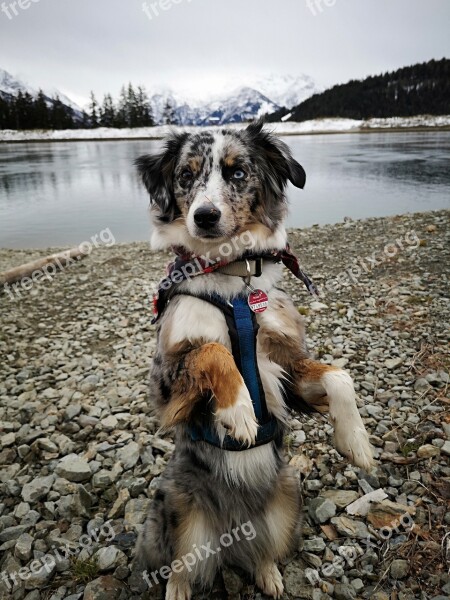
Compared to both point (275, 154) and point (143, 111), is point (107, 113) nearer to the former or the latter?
point (143, 111)

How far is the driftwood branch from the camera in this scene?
824cm

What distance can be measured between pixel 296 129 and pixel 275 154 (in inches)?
3671

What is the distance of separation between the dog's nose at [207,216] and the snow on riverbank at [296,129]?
64.6 meters

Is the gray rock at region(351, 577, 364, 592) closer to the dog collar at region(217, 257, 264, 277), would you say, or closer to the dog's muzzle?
the dog collar at region(217, 257, 264, 277)

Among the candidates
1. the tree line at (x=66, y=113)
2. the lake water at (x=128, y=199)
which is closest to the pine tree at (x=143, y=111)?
the tree line at (x=66, y=113)

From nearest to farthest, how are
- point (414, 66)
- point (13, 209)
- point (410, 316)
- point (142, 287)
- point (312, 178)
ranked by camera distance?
point (410, 316) → point (142, 287) → point (13, 209) → point (312, 178) → point (414, 66)

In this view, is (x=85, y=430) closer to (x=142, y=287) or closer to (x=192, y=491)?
(x=192, y=491)

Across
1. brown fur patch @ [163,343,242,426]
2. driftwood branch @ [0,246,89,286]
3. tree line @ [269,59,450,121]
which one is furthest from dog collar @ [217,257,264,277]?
tree line @ [269,59,450,121]

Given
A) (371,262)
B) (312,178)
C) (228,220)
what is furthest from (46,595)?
(312,178)

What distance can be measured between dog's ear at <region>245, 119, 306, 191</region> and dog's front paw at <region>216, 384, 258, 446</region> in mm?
1971

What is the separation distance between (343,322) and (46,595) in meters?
4.83

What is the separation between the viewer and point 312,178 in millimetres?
23062

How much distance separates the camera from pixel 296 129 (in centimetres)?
8700

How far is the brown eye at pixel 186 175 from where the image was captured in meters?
3.18
